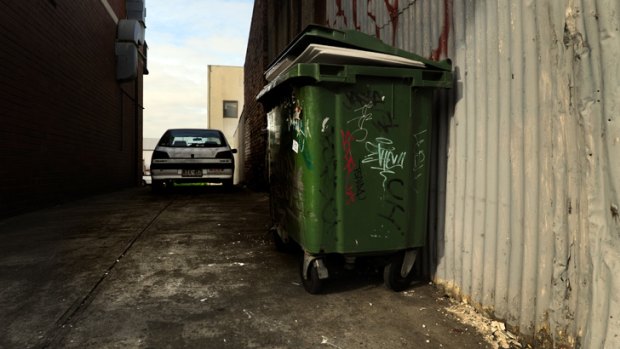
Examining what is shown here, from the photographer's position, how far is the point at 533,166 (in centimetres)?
211

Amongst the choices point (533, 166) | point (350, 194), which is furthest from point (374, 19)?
point (533, 166)

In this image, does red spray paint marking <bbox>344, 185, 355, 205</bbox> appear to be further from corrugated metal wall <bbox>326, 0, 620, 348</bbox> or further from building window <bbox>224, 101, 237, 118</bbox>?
building window <bbox>224, 101, 237, 118</bbox>

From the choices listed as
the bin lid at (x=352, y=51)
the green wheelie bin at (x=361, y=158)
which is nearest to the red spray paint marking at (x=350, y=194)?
the green wheelie bin at (x=361, y=158)

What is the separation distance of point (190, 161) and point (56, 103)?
9.75 ft

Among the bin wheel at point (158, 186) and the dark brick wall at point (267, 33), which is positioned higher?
the dark brick wall at point (267, 33)

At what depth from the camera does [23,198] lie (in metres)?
6.12

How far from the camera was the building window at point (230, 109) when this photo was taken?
30969mm

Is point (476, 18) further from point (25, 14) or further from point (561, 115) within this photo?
point (25, 14)

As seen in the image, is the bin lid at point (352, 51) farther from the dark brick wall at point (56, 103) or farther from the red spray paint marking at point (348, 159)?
the dark brick wall at point (56, 103)

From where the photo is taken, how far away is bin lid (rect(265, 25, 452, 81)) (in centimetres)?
263

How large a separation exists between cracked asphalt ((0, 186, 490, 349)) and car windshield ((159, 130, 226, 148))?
5.16 m

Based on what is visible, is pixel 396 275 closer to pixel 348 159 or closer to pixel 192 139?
pixel 348 159

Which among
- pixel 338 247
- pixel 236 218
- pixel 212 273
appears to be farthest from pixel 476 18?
pixel 236 218

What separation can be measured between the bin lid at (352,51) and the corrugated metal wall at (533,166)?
0.38 m
